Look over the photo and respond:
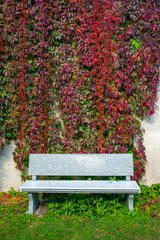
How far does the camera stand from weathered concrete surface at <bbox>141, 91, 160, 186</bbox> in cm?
373

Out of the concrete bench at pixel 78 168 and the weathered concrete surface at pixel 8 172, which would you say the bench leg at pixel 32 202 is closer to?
the concrete bench at pixel 78 168

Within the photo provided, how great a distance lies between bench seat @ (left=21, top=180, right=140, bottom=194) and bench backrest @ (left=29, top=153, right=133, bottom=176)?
5.7 inches

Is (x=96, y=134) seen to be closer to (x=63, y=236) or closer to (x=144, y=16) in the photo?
(x=63, y=236)

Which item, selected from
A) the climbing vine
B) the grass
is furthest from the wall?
the grass

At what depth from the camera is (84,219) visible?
2.79 m

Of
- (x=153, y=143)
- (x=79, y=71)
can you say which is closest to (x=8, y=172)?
(x=79, y=71)

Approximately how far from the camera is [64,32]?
3.54m

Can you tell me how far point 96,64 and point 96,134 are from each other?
43.5 inches

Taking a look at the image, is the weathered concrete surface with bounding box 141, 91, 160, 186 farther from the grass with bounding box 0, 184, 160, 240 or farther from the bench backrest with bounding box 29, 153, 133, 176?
the bench backrest with bounding box 29, 153, 133, 176

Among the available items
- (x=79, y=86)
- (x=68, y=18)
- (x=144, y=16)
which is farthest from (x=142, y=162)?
(x=68, y=18)

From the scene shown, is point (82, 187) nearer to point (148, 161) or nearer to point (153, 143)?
point (148, 161)

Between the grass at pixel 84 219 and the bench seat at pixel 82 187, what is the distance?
24 centimetres

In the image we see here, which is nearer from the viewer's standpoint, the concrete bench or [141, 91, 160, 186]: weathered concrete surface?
the concrete bench

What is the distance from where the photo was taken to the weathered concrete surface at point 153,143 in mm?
3734
